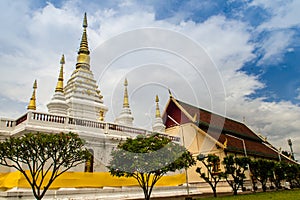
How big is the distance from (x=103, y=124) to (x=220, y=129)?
14.5m

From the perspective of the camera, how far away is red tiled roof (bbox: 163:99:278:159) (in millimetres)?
27203

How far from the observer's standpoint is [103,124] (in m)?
19.0

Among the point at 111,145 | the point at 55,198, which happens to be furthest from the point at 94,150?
the point at 55,198

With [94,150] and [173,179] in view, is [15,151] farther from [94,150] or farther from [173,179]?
[173,179]

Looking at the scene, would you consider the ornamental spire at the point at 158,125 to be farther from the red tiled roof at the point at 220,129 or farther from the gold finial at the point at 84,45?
the gold finial at the point at 84,45

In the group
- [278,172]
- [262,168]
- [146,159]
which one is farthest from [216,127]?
[146,159]

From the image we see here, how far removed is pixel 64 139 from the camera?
449 inches

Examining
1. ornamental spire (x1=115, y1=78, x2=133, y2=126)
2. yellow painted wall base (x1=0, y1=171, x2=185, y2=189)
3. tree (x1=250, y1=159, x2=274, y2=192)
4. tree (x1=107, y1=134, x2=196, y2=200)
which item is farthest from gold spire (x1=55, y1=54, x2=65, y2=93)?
tree (x1=250, y1=159, x2=274, y2=192)

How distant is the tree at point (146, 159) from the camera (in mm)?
11734

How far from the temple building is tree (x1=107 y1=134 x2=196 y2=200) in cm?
532

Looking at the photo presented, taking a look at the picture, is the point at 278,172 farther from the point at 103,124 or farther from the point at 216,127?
the point at 103,124

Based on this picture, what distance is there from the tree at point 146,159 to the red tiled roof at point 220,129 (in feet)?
46.7

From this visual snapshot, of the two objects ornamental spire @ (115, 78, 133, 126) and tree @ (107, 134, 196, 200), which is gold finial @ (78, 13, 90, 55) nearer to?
ornamental spire @ (115, 78, 133, 126)

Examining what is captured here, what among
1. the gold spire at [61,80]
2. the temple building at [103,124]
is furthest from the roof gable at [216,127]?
the gold spire at [61,80]
